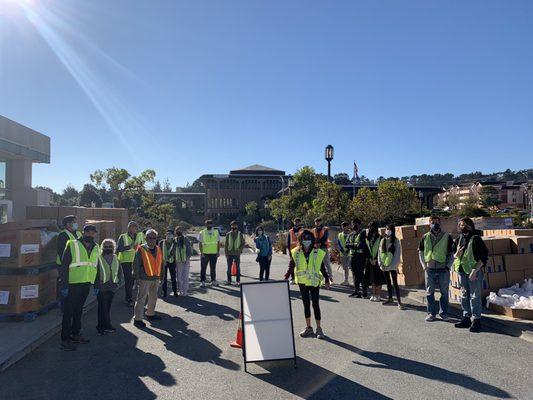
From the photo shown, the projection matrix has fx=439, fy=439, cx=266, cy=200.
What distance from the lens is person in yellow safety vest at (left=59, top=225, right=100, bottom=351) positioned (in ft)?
22.5

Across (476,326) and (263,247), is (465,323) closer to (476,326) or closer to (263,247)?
(476,326)

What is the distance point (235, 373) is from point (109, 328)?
10.6 feet

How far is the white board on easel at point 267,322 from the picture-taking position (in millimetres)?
5723

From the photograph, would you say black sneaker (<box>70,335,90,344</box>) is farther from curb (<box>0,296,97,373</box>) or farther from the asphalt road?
curb (<box>0,296,97,373</box>)

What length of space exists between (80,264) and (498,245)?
8295 millimetres

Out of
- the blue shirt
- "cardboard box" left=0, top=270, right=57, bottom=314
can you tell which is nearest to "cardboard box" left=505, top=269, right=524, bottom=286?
the blue shirt

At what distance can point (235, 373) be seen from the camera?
5.59 meters

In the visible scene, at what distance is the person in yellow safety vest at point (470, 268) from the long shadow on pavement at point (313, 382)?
10.5 ft

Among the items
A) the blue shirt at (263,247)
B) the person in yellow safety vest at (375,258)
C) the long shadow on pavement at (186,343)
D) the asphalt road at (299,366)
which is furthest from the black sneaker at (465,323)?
the blue shirt at (263,247)

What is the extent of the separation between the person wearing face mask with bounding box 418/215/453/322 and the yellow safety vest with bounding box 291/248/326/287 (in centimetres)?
258

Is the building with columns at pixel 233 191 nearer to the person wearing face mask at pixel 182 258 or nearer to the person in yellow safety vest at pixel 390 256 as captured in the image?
the person wearing face mask at pixel 182 258

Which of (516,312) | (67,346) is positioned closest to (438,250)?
(516,312)

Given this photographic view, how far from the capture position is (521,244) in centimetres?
941

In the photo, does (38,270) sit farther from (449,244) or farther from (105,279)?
(449,244)
